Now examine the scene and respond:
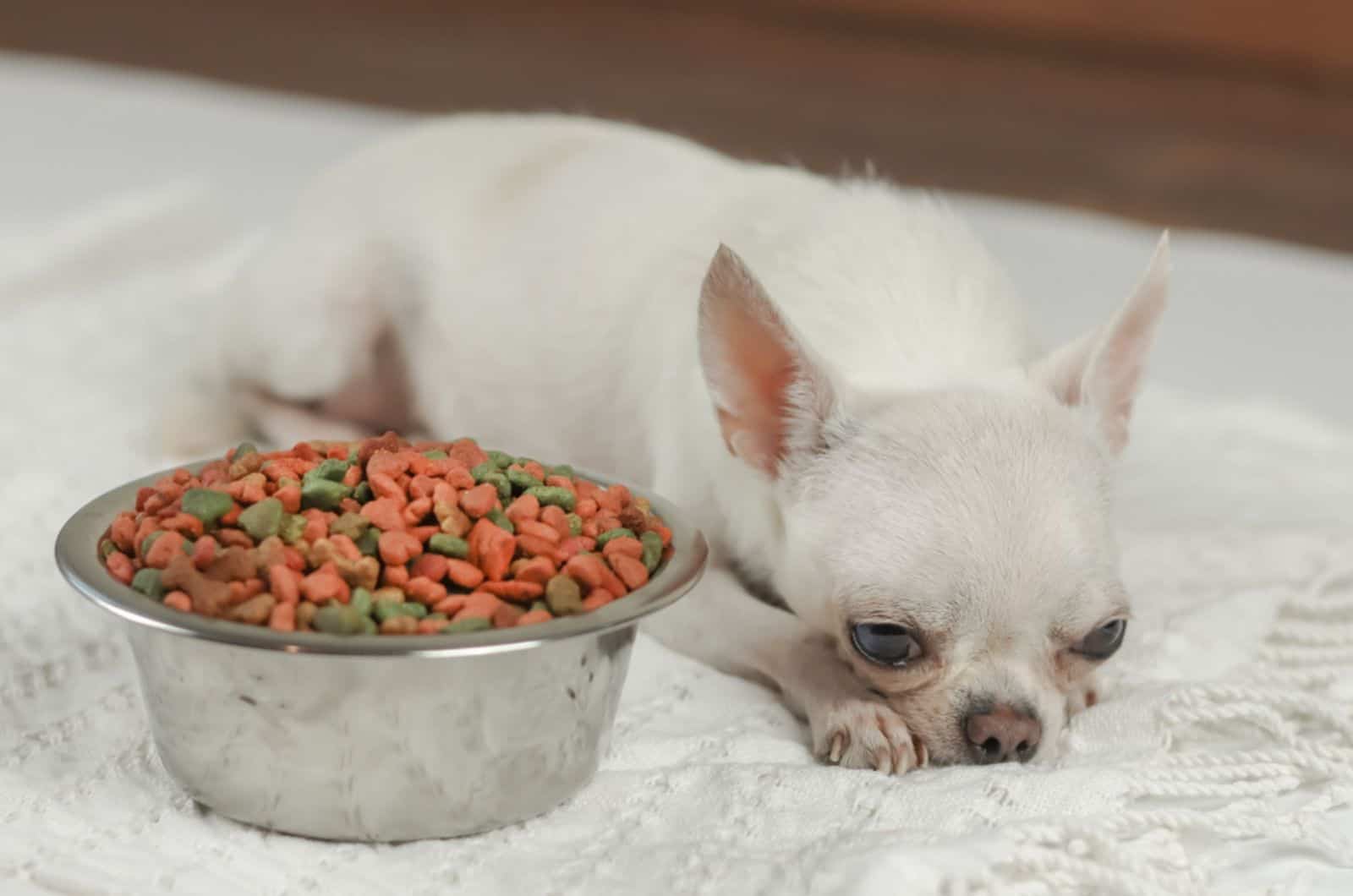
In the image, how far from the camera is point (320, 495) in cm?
145

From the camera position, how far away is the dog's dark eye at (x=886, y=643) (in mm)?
1513

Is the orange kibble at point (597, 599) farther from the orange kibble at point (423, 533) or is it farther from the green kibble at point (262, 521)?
the green kibble at point (262, 521)

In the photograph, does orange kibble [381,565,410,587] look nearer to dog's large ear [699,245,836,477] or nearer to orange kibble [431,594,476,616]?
orange kibble [431,594,476,616]

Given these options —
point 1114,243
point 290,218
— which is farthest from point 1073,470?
point 1114,243

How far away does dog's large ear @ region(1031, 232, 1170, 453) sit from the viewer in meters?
1.67

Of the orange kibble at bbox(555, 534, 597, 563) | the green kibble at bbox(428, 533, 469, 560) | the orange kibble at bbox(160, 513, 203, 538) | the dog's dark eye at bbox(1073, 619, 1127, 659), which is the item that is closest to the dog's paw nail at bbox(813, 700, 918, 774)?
the dog's dark eye at bbox(1073, 619, 1127, 659)

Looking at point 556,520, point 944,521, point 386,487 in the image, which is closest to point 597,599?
point 556,520

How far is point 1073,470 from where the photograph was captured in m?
1.56

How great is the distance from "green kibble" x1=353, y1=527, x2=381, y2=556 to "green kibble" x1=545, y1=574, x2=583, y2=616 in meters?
0.15

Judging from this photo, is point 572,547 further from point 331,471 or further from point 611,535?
point 331,471

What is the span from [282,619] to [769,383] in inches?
23.3

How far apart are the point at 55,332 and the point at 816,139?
2800 mm

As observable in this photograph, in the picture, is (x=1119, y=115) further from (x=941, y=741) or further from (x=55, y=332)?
(x=941, y=741)

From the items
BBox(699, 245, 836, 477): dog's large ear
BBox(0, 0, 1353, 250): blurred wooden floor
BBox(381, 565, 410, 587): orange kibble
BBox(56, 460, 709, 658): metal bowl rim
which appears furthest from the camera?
BBox(0, 0, 1353, 250): blurred wooden floor
